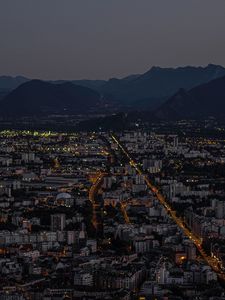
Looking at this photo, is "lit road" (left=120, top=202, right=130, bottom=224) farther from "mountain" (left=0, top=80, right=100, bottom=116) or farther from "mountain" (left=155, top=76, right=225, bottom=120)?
"mountain" (left=0, top=80, right=100, bottom=116)

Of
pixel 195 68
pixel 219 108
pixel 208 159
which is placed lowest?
pixel 208 159

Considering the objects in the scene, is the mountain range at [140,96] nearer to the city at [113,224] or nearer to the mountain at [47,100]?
the mountain at [47,100]

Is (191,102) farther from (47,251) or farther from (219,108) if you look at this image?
(47,251)

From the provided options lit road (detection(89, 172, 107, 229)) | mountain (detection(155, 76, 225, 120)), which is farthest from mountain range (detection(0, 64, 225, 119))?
lit road (detection(89, 172, 107, 229))

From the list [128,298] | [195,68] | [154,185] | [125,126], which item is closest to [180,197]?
[154,185]

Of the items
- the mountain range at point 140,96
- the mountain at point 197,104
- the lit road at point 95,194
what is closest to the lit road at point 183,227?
the lit road at point 95,194

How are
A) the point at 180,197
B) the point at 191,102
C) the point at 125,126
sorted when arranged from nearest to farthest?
the point at 180,197, the point at 125,126, the point at 191,102
